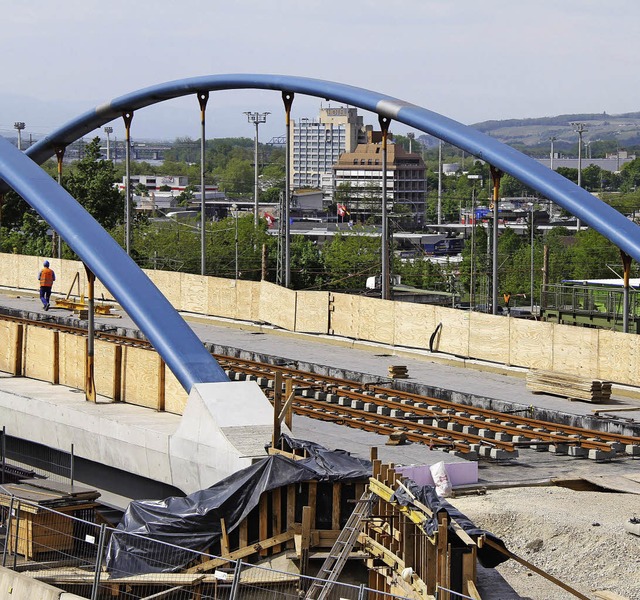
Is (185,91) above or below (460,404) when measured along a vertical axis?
above

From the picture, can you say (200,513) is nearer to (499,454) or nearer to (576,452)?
(499,454)

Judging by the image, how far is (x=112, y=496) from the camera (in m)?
22.2

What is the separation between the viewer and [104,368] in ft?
78.4

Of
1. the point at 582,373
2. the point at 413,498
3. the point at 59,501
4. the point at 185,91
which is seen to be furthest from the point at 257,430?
the point at 185,91

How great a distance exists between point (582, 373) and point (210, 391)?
11.5m

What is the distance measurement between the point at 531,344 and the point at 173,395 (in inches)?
429

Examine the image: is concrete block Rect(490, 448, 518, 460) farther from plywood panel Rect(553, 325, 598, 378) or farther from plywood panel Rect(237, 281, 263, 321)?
plywood panel Rect(237, 281, 263, 321)

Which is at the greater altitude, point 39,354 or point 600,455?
point 39,354

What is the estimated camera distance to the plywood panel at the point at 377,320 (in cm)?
3431

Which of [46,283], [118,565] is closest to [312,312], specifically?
[46,283]

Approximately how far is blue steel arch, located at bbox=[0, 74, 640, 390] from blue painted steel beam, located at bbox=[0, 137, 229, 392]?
0.02 metres

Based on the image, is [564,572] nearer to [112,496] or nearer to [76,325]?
[112,496]

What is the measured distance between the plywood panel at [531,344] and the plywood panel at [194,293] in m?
13.4

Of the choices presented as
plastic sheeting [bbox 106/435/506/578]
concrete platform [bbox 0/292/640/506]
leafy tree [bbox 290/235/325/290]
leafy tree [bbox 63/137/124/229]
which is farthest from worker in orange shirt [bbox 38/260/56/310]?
leafy tree [bbox 63/137/124/229]
